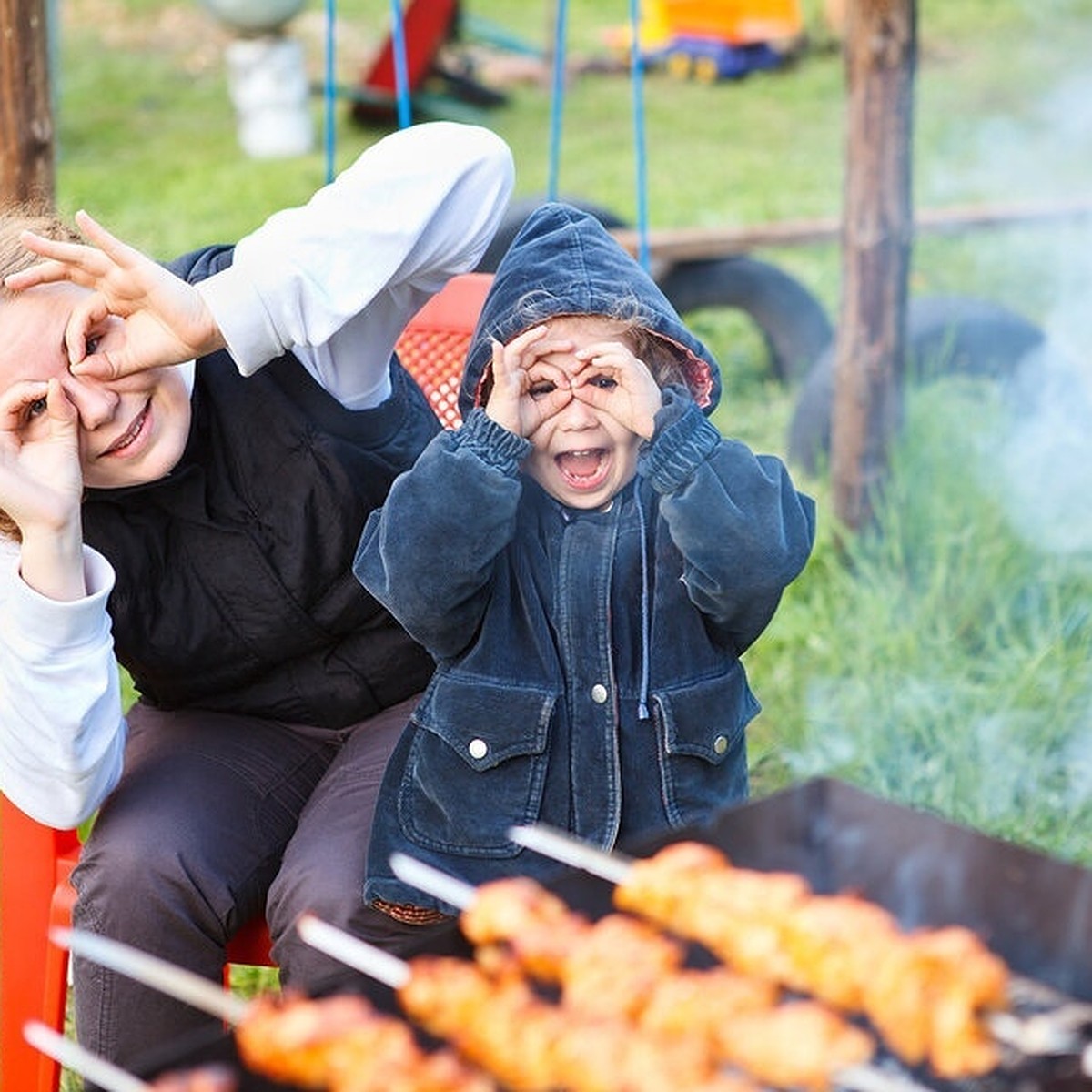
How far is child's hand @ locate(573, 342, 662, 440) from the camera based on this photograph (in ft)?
7.11

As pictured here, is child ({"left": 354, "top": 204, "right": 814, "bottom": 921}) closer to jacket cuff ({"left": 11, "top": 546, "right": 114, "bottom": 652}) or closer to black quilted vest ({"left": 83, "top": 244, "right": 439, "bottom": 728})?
black quilted vest ({"left": 83, "top": 244, "right": 439, "bottom": 728})

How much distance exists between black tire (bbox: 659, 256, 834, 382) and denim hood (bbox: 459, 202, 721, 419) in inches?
116

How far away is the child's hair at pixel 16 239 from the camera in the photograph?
2218mm

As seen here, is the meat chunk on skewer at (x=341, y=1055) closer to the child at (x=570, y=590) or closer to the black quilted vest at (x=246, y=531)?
the child at (x=570, y=590)

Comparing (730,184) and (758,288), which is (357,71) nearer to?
(730,184)

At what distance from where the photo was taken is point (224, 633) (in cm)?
237

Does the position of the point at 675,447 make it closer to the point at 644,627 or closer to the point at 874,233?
the point at 644,627

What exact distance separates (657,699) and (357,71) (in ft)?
30.3

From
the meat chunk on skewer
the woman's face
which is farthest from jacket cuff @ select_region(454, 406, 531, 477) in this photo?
the meat chunk on skewer

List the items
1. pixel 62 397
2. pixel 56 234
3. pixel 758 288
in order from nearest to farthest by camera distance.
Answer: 1. pixel 62 397
2. pixel 56 234
3. pixel 758 288

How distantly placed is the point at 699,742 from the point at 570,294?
21.9 inches

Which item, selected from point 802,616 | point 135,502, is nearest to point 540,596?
point 135,502

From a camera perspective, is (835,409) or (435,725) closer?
(435,725)

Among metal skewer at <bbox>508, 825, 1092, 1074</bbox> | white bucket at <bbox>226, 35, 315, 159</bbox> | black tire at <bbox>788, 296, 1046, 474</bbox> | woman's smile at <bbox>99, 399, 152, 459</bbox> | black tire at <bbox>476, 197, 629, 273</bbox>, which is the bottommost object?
white bucket at <bbox>226, 35, 315, 159</bbox>
